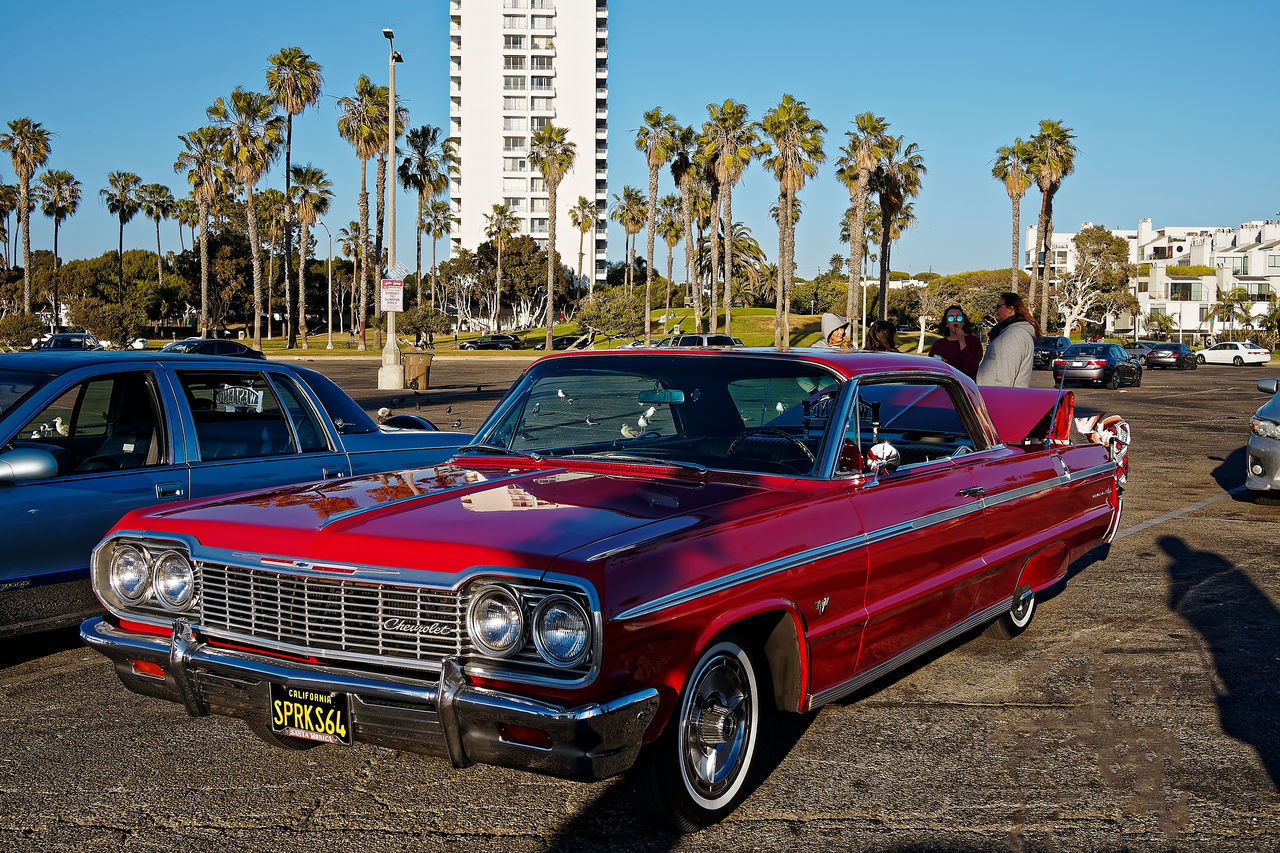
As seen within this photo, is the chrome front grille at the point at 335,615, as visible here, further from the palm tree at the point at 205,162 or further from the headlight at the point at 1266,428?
the palm tree at the point at 205,162

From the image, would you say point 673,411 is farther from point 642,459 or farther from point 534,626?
point 534,626

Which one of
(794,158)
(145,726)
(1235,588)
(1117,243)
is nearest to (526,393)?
(145,726)

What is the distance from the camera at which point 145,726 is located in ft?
15.4

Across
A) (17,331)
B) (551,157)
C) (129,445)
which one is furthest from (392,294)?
(551,157)

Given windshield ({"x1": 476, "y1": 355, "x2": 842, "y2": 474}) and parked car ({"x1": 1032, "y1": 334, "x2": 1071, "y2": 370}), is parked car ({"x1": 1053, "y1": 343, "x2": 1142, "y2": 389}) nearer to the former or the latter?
parked car ({"x1": 1032, "y1": 334, "x2": 1071, "y2": 370})

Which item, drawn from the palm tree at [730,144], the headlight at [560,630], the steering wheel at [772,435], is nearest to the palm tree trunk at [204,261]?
the palm tree at [730,144]

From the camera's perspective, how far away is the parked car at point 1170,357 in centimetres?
5628

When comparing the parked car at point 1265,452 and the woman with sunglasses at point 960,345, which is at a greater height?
the woman with sunglasses at point 960,345

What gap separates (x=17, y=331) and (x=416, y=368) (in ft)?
115

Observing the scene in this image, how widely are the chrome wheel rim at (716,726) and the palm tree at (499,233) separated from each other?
313ft

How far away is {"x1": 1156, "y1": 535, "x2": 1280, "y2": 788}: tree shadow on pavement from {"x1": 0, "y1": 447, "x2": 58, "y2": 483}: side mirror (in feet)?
17.4

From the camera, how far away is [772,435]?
15.2 feet

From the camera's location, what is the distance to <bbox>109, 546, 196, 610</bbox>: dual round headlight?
12.5 feet

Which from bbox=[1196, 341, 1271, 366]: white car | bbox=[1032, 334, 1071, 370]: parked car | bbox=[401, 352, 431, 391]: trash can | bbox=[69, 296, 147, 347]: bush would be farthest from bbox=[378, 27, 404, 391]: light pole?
bbox=[1196, 341, 1271, 366]: white car
